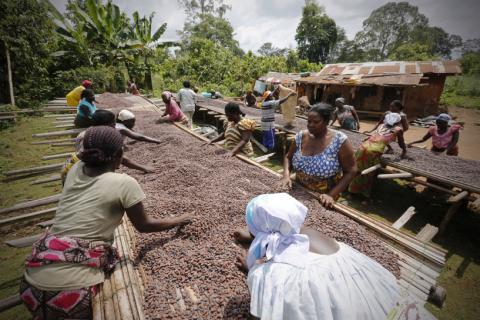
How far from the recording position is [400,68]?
13102 millimetres

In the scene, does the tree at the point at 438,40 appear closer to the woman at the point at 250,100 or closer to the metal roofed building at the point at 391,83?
the metal roofed building at the point at 391,83

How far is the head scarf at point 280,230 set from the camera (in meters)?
1.08

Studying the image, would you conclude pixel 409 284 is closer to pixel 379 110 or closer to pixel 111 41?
pixel 379 110

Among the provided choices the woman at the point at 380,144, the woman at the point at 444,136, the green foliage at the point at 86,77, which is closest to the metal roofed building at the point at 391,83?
the woman at the point at 444,136

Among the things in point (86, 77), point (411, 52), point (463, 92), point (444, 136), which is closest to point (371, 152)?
point (444, 136)

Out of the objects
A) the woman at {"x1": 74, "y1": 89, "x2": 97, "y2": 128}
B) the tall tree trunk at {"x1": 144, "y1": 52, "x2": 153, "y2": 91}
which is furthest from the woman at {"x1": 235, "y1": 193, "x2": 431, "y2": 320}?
the tall tree trunk at {"x1": 144, "y1": 52, "x2": 153, "y2": 91}

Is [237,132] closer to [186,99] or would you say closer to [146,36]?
[186,99]

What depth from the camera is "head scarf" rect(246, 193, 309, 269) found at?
108 cm

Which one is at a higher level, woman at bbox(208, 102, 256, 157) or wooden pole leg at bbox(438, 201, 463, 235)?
woman at bbox(208, 102, 256, 157)

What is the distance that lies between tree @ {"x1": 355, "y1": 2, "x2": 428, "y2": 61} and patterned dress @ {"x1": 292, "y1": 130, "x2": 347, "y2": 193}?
40981mm

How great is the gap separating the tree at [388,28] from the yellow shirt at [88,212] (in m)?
42.6

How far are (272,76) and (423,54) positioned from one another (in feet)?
62.9

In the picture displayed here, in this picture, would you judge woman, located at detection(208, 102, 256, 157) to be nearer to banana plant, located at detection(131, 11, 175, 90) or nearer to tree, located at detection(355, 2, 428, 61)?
banana plant, located at detection(131, 11, 175, 90)

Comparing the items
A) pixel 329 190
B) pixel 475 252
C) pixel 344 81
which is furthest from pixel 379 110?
pixel 329 190
